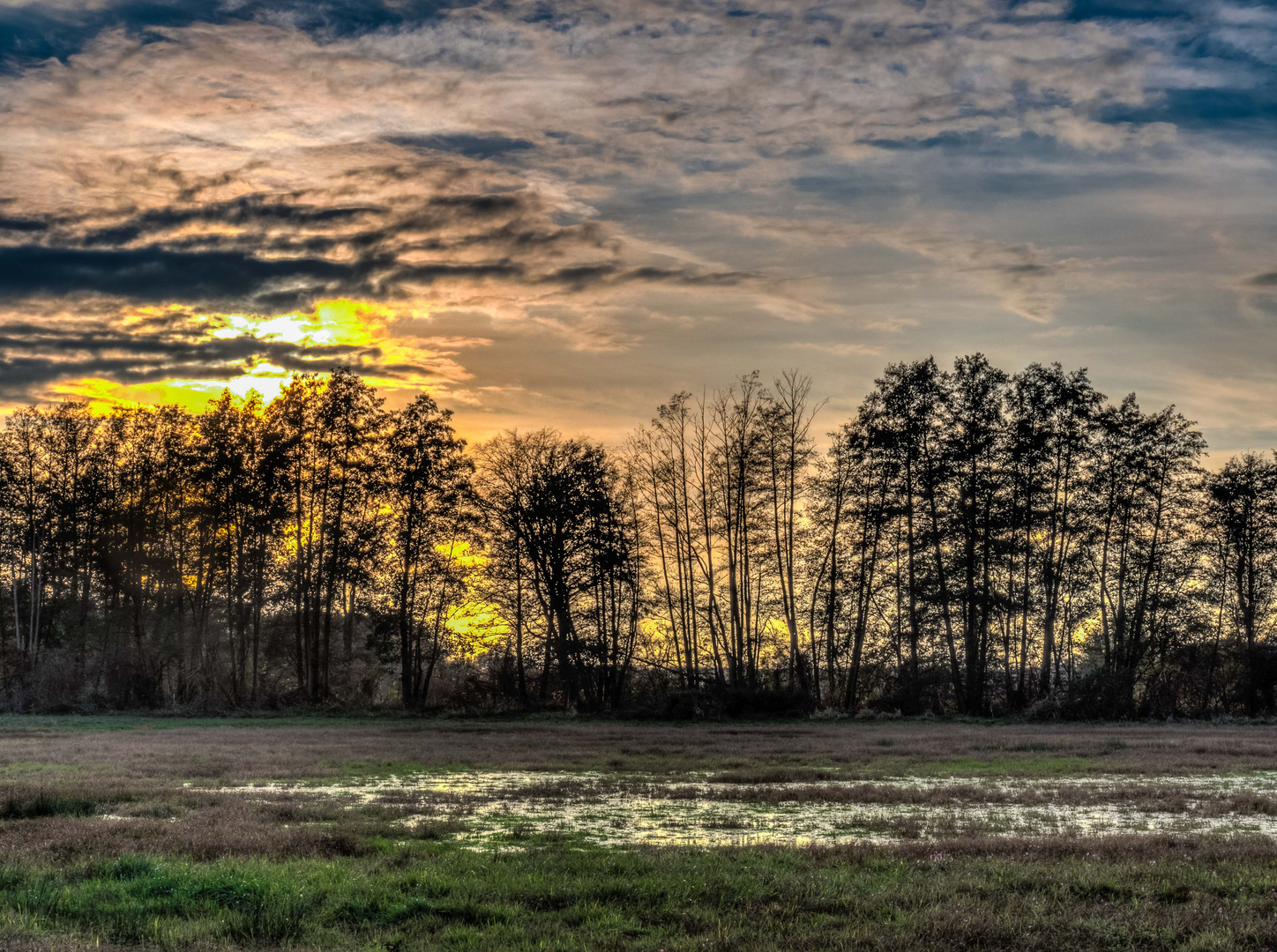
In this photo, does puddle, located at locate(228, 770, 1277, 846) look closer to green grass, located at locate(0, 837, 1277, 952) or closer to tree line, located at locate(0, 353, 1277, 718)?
green grass, located at locate(0, 837, 1277, 952)

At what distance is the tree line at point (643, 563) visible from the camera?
49375 millimetres

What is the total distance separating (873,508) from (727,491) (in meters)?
7.52

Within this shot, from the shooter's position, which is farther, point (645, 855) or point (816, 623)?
point (816, 623)

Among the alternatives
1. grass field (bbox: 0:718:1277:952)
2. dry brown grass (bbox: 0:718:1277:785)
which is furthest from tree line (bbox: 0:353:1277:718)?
grass field (bbox: 0:718:1277:952)

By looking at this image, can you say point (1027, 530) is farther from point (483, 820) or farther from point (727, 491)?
point (483, 820)

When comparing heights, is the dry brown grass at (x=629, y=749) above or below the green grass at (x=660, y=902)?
below

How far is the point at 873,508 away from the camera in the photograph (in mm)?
50188

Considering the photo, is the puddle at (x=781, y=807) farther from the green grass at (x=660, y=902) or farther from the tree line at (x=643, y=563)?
the tree line at (x=643, y=563)

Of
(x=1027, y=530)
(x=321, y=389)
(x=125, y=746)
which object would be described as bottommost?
(x=125, y=746)

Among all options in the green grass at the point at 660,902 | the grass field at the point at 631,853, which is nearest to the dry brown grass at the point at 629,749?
the grass field at the point at 631,853

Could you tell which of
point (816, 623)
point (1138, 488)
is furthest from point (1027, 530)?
point (816, 623)

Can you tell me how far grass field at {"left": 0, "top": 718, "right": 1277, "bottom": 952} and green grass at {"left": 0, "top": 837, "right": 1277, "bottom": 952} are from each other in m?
0.04

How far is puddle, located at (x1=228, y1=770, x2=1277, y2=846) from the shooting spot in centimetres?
1388

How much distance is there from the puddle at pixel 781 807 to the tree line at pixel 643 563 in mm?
27174
